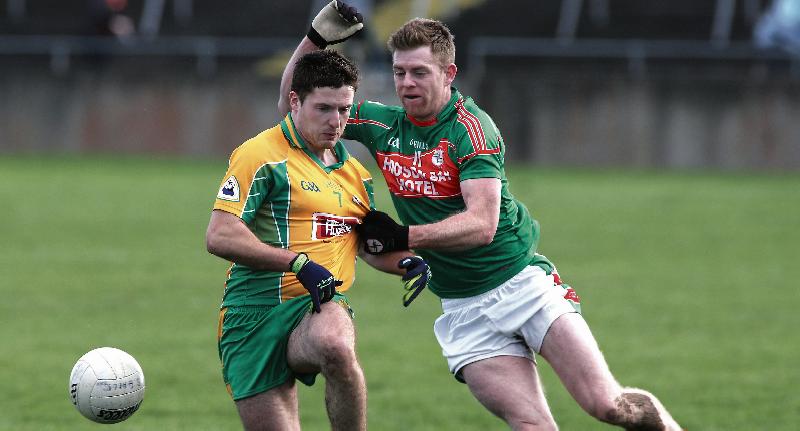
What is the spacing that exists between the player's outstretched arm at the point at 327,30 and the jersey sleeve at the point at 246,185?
0.76 metres

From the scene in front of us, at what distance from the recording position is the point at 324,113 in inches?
283

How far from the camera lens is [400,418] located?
9.88 metres

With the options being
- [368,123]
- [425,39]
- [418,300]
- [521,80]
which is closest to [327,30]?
[368,123]

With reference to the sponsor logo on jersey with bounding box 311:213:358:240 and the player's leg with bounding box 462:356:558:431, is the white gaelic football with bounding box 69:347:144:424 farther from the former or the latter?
the player's leg with bounding box 462:356:558:431

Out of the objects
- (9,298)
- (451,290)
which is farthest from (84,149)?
(451,290)

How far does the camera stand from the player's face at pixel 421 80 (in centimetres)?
738

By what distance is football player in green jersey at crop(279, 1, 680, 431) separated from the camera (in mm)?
7289

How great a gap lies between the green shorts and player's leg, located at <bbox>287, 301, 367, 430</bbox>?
0.24ft

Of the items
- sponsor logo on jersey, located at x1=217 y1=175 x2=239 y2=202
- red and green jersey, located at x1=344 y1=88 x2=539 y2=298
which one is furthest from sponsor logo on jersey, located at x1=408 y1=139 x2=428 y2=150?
sponsor logo on jersey, located at x1=217 y1=175 x2=239 y2=202

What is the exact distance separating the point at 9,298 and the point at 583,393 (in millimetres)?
9192

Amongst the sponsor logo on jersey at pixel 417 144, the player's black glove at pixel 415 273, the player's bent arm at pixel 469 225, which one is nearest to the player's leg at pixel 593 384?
the player's bent arm at pixel 469 225

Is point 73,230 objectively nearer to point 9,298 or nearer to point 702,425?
point 9,298

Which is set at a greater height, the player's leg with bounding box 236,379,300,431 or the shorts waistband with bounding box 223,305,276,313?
the shorts waistband with bounding box 223,305,276,313

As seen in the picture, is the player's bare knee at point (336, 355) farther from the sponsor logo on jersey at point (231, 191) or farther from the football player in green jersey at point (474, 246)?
the sponsor logo on jersey at point (231, 191)
